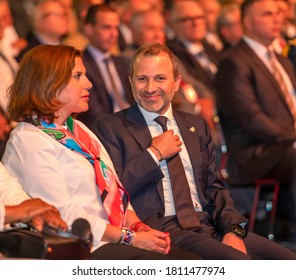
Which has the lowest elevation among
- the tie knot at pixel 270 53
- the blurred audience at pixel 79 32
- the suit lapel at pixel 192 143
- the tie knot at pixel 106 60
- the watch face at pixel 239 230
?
the watch face at pixel 239 230

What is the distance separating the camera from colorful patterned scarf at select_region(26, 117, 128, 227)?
463 centimetres

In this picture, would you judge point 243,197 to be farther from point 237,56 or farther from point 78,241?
point 78,241

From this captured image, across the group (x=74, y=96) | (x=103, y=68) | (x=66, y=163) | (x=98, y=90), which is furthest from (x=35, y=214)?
(x=103, y=68)

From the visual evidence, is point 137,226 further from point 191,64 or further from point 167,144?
point 191,64

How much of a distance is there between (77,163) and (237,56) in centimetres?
326

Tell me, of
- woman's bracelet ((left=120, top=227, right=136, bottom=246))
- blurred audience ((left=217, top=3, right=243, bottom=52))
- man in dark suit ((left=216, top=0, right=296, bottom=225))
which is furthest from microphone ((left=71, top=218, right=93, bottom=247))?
blurred audience ((left=217, top=3, right=243, bottom=52))

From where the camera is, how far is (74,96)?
4785 millimetres

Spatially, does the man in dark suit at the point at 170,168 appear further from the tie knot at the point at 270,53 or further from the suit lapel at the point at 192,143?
the tie knot at the point at 270,53

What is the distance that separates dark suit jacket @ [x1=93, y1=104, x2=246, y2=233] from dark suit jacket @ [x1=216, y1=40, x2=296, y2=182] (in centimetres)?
215

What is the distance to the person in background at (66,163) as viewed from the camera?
4.51 meters

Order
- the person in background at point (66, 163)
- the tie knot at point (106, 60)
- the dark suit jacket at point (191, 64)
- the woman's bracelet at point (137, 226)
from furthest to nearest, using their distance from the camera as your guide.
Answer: the dark suit jacket at point (191, 64)
the tie knot at point (106, 60)
the woman's bracelet at point (137, 226)
the person in background at point (66, 163)

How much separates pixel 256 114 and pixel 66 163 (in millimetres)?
3046

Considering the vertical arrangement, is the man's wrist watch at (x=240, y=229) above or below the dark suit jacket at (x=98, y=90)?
below

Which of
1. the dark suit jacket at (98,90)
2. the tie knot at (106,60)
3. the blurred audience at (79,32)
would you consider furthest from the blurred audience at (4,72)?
the blurred audience at (79,32)
